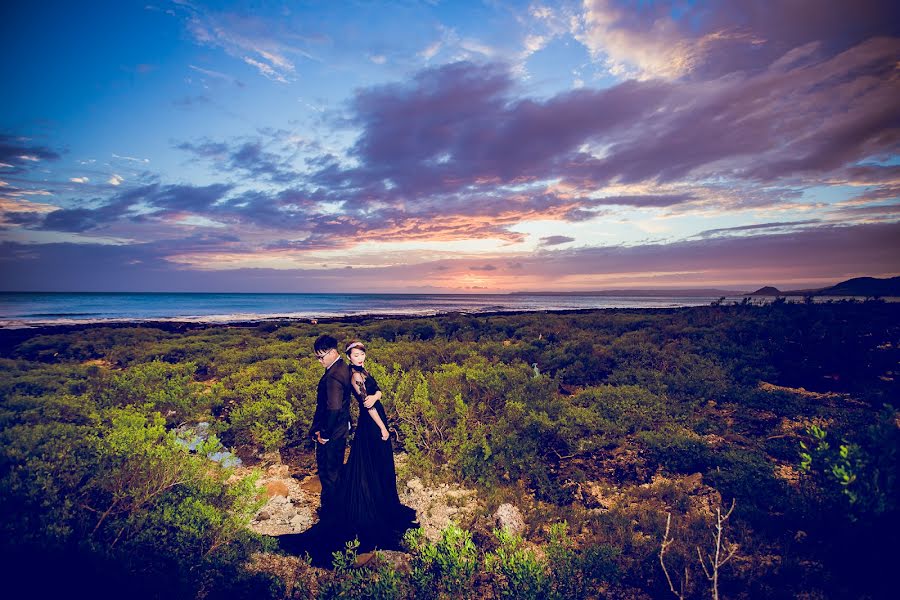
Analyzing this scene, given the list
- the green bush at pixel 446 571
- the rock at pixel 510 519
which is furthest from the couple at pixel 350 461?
the rock at pixel 510 519

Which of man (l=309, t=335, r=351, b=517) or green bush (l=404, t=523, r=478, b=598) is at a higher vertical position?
man (l=309, t=335, r=351, b=517)

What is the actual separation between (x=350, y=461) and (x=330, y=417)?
76cm

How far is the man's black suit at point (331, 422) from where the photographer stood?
4793 mm

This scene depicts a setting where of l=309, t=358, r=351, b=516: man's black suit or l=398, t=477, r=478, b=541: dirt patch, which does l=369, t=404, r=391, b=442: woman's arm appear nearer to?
l=309, t=358, r=351, b=516: man's black suit

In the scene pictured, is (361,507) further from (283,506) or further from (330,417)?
(283,506)

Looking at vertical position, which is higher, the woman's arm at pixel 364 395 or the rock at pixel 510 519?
the woman's arm at pixel 364 395

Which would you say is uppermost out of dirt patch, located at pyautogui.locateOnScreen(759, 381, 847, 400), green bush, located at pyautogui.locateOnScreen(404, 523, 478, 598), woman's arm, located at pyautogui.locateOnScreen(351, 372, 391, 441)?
woman's arm, located at pyautogui.locateOnScreen(351, 372, 391, 441)

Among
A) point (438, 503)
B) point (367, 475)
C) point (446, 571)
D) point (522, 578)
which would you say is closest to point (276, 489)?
point (367, 475)

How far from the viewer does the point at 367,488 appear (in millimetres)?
5121

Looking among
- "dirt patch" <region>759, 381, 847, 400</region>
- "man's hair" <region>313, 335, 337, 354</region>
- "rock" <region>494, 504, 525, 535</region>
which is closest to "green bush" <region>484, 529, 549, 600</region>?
"rock" <region>494, 504, 525, 535</region>

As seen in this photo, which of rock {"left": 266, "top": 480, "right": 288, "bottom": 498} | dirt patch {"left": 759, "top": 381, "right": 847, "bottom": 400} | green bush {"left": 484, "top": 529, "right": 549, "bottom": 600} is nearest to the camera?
green bush {"left": 484, "top": 529, "right": 549, "bottom": 600}

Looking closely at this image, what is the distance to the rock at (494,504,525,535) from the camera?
541 cm

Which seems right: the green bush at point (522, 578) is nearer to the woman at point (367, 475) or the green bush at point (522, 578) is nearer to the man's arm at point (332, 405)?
the woman at point (367, 475)

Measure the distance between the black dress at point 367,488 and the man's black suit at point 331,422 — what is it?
0.14 meters
